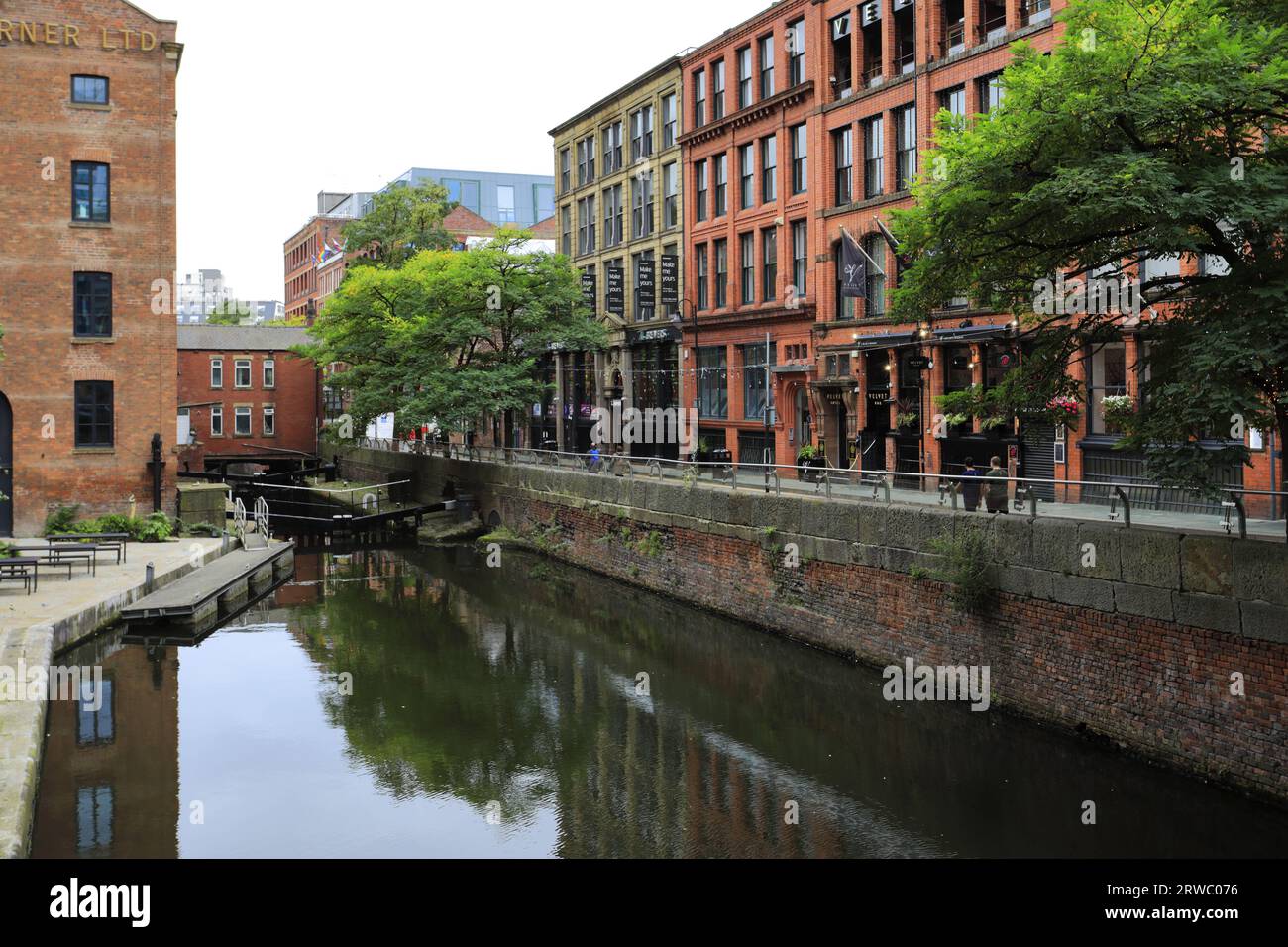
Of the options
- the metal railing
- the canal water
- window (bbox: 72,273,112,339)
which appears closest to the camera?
the canal water

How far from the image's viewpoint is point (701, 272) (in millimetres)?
44406

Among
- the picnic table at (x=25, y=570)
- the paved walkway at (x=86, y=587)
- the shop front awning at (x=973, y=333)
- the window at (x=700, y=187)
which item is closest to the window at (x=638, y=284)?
the window at (x=700, y=187)

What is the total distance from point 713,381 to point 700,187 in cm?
751

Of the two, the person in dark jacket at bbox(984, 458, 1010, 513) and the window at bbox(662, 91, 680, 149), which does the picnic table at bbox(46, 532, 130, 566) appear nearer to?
the person in dark jacket at bbox(984, 458, 1010, 513)

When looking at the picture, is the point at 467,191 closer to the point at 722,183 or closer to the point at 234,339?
the point at 234,339

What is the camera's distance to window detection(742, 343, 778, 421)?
39.5 metres

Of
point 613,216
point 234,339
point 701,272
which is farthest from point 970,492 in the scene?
point 234,339

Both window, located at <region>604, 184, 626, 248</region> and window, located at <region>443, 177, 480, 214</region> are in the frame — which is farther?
window, located at <region>443, 177, 480, 214</region>

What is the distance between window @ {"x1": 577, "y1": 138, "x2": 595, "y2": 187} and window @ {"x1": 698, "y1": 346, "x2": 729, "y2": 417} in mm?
14401

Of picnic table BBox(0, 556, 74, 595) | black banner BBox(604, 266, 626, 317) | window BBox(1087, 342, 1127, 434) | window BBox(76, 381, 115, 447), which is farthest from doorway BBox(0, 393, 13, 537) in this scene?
window BBox(1087, 342, 1127, 434)

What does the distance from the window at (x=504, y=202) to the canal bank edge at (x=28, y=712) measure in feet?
290

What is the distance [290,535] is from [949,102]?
28991mm

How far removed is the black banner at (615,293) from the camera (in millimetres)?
48594

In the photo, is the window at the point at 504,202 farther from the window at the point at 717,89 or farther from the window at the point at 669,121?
the window at the point at 717,89
